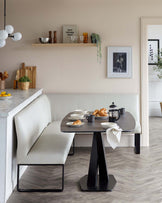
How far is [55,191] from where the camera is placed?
309cm

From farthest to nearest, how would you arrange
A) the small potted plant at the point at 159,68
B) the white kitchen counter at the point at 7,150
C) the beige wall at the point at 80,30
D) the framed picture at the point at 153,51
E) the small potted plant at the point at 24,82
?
1. the framed picture at the point at 153,51
2. the small potted plant at the point at 159,68
3. the beige wall at the point at 80,30
4. the small potted plant at the point at 24,82
5. the white kitchen counter at the point at 7,150

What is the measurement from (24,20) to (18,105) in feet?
7.05

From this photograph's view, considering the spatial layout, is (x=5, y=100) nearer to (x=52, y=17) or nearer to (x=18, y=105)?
(x=18, y=105)

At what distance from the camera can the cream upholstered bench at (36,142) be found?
3094 millimetres

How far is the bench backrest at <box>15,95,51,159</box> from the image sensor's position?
3.11 metres

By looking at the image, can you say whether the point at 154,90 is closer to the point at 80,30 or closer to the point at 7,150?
the point at 80,30

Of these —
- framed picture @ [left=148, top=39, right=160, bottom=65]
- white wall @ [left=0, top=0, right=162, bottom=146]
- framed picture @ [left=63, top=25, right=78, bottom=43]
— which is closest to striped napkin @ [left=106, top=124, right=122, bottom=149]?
white wall @ [left=0, top=0, right=162, bottom=146]

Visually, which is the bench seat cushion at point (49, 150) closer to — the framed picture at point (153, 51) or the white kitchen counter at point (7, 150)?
the white kitchen counter at point (7, 150)

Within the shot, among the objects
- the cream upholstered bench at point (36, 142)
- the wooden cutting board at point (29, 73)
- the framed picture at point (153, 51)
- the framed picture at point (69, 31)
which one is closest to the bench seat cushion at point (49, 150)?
the cream upholstered bench at point (36, 142)

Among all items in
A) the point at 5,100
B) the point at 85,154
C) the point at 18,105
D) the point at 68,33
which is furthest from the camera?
the point at 68,33

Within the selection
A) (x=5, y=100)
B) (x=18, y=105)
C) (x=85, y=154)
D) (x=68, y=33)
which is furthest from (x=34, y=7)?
(x=85, y=154)

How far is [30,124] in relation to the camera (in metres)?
3.44

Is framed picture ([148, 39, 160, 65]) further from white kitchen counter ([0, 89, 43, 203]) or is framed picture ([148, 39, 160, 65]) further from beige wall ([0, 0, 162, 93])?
white kitchen counter ([0, 89, 43, 203])

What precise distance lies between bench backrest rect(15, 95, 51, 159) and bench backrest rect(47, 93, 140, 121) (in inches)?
15.3
